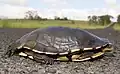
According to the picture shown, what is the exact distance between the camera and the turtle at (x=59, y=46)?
6957 millimetres

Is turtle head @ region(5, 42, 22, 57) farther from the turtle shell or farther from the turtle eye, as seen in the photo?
the turtle eye

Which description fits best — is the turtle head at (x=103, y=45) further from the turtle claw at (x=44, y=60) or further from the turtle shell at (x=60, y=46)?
the turtle claw at (x=44, y=60)

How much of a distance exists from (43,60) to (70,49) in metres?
0.68

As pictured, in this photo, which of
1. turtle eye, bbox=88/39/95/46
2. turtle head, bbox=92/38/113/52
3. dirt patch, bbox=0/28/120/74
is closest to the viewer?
dirt patch, bbox=0/28/120/74

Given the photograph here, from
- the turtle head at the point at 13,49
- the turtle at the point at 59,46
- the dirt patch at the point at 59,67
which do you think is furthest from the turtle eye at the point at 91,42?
the turtle head at the point at 13,49

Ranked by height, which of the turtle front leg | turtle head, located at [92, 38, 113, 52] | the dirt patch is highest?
turtle head, located at [92, 38, 113, 52]

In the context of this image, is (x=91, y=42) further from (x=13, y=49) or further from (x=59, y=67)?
(x=13, y=49)

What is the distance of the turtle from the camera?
696cm

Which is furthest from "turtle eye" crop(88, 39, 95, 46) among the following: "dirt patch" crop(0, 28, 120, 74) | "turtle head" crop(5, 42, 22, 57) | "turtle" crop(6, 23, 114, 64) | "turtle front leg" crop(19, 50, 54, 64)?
"turtle head" crop(5, 42, 22, 57)

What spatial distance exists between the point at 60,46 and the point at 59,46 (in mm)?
24

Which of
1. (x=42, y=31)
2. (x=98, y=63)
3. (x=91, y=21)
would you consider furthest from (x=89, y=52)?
(x=91, y=21)

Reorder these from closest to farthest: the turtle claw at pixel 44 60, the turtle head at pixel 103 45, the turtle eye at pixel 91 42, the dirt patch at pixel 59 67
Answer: the dirt patch at pixel 59 67
the turtle claw at pixel 44 60
the turtle eye at pixel 91 42
the turtle head at pixel 103 45

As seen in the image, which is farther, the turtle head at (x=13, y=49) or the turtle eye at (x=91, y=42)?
the turtle head at (x=13, y=49)

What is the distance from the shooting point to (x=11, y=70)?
584cm
